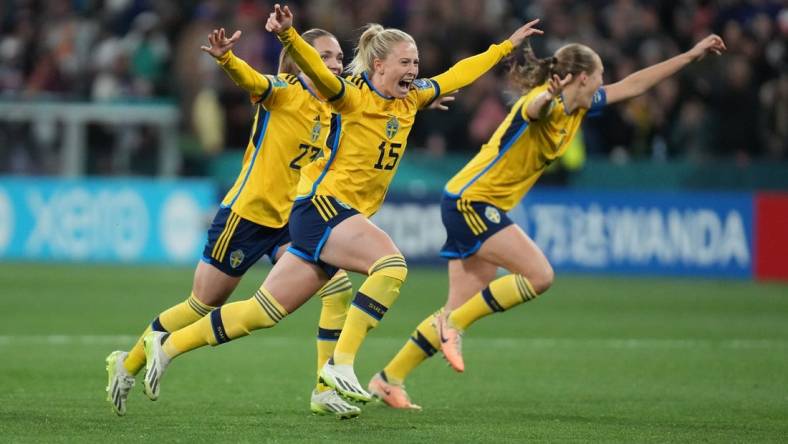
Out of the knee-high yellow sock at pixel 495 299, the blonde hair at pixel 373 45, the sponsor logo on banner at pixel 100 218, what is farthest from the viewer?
the sponsor logo on banner at pixel 100 218

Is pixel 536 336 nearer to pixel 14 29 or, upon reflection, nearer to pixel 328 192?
pixel 328 192

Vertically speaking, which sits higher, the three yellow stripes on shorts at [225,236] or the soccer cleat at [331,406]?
the three yellow stripes on shorts at [225,236]

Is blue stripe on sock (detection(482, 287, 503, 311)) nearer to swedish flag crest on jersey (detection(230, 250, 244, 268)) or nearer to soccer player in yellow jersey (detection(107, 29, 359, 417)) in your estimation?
soccer player in yellow jersey (detection(107, 29, 359, 417))

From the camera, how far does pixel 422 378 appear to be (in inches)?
380

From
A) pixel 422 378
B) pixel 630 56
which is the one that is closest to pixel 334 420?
pixel 422 378

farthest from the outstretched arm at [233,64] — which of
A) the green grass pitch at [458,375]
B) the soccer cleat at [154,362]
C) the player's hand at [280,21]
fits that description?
the green grass pitch at [458,375]

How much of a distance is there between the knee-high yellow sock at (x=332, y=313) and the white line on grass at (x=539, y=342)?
338cm

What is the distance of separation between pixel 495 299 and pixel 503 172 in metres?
0.91

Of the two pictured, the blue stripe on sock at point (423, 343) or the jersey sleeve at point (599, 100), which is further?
the jersey sleeve at point (599, 100)

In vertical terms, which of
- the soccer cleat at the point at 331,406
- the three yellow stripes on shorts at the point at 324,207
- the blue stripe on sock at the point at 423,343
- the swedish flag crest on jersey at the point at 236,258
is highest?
the three yellow stripes on shorts at the point at 324,207

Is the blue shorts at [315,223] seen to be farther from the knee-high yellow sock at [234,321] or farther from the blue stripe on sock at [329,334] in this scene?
the blue stripe on sock at [329,334]

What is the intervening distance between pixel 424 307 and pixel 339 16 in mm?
6981

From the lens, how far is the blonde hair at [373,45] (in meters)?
7.48

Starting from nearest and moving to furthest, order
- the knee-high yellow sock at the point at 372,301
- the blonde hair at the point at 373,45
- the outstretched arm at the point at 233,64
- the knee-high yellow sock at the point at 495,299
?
the outstretched arm at the point at 233,64
the knee-high yellow sock at the point at 372,301
the blonde hair at the point at 373,45
the knee-high yellow sock at the point at 495,299
